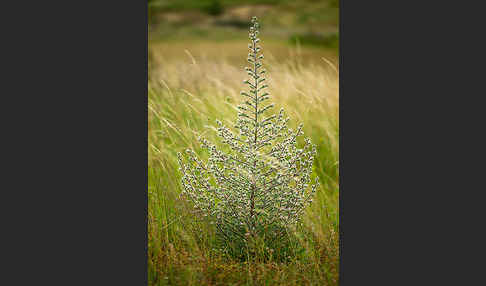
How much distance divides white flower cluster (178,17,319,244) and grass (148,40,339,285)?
17cm

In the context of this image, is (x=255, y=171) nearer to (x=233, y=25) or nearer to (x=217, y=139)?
(x=217, y=139)

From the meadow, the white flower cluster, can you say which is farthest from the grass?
the white flower cluster

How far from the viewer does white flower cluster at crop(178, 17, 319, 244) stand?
479cm

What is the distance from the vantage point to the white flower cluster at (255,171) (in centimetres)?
479

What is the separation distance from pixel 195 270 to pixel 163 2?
248cm

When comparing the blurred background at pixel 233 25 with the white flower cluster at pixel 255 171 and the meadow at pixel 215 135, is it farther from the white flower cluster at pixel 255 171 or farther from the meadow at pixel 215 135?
the white flower cluster at pixel 255 171

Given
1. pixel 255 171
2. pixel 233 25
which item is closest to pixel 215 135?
pixel 255 171

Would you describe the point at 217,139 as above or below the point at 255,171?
above

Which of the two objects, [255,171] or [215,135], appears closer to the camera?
[255,171]

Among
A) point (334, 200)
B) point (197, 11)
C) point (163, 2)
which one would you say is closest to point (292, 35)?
point (197, 11)

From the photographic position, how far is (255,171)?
15.7 ft

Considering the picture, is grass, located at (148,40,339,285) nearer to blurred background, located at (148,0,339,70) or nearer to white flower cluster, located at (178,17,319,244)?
blurred background, located at (148,0,339,70)

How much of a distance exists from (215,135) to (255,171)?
2.14 feet

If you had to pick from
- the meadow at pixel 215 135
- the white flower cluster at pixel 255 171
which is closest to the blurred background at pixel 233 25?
the meadow at pixel 215 135
